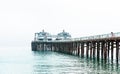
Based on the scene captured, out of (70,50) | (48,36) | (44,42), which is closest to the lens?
(70,50)

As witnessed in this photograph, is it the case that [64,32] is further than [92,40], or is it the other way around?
[64,32]

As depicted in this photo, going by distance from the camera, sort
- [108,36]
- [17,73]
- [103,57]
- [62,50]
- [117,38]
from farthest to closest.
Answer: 1. [62,50]
2. [103,57]
3. [108,36]
4. [117,38]
5. [17,73]

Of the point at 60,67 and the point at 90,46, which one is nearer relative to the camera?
the point at 60,67

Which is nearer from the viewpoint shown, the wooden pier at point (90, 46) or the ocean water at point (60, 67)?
the ocean water at point (60, 67)

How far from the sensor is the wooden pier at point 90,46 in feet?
193

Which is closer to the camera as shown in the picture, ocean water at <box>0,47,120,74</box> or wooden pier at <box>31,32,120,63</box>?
ocean water at <box>0,47,120,74</box>

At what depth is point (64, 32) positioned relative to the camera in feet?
429

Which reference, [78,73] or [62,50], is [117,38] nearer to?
[78,73]

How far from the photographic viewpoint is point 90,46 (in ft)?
238

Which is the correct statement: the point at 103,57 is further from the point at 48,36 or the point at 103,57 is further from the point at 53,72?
the point at 48,36

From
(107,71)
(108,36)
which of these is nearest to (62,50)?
(108,36)

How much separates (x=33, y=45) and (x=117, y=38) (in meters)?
69.3

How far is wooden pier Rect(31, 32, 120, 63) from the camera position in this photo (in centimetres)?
5897

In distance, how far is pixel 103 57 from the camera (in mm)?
65625
